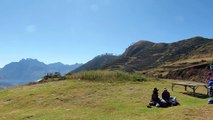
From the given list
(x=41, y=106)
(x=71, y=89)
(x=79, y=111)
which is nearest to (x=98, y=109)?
(x=79, y=111)

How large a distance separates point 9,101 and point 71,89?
6287 mm

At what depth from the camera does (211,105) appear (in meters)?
20.0

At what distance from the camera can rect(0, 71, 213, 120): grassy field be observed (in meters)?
19.6

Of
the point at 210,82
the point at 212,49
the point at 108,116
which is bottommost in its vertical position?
the point at 108,116

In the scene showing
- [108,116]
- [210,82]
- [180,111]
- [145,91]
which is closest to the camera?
[180,111]

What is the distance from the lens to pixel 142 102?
24938 mm

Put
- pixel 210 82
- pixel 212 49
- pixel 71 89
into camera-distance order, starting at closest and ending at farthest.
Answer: pixel 210 82 → pixel 71 89 → pixel 212 49

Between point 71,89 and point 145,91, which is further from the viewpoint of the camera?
point 71,89

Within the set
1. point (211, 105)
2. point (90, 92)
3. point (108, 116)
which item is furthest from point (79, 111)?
point (211, 105)

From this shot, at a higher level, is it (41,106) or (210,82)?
(210,82)

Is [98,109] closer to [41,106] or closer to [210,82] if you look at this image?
[41,106]

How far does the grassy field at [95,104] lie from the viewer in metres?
19.6

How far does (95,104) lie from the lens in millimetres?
25312

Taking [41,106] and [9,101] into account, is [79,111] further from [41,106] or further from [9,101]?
[9,101]
